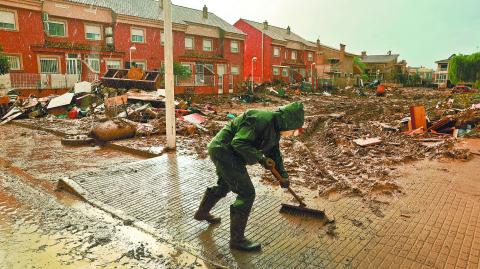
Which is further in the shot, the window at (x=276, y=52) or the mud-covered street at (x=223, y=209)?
the window at (x=276, y=52)

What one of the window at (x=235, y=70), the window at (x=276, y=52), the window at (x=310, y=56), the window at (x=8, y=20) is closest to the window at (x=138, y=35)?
the window at (x=8, y=20)

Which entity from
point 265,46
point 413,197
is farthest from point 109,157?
point 265,46

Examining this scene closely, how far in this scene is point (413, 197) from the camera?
16.2 feet

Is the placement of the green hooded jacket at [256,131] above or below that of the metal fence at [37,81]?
below

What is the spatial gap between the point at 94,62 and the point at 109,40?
2802 millimetres

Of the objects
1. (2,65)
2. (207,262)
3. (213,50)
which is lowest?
(207,262)

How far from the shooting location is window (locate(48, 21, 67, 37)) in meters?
23.2

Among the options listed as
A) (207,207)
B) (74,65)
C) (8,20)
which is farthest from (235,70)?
(207,207)

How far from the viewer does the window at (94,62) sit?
967 inches

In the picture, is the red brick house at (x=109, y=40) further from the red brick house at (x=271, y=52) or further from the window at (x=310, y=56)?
the window at (x=310, y=56)

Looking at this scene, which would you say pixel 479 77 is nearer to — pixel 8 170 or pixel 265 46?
pixel 265 46

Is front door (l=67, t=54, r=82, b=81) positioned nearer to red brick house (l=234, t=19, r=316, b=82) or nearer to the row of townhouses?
the row of townhouses

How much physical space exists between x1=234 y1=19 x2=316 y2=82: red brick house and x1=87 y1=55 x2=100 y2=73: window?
678 inches

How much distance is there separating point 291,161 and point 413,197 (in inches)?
107
